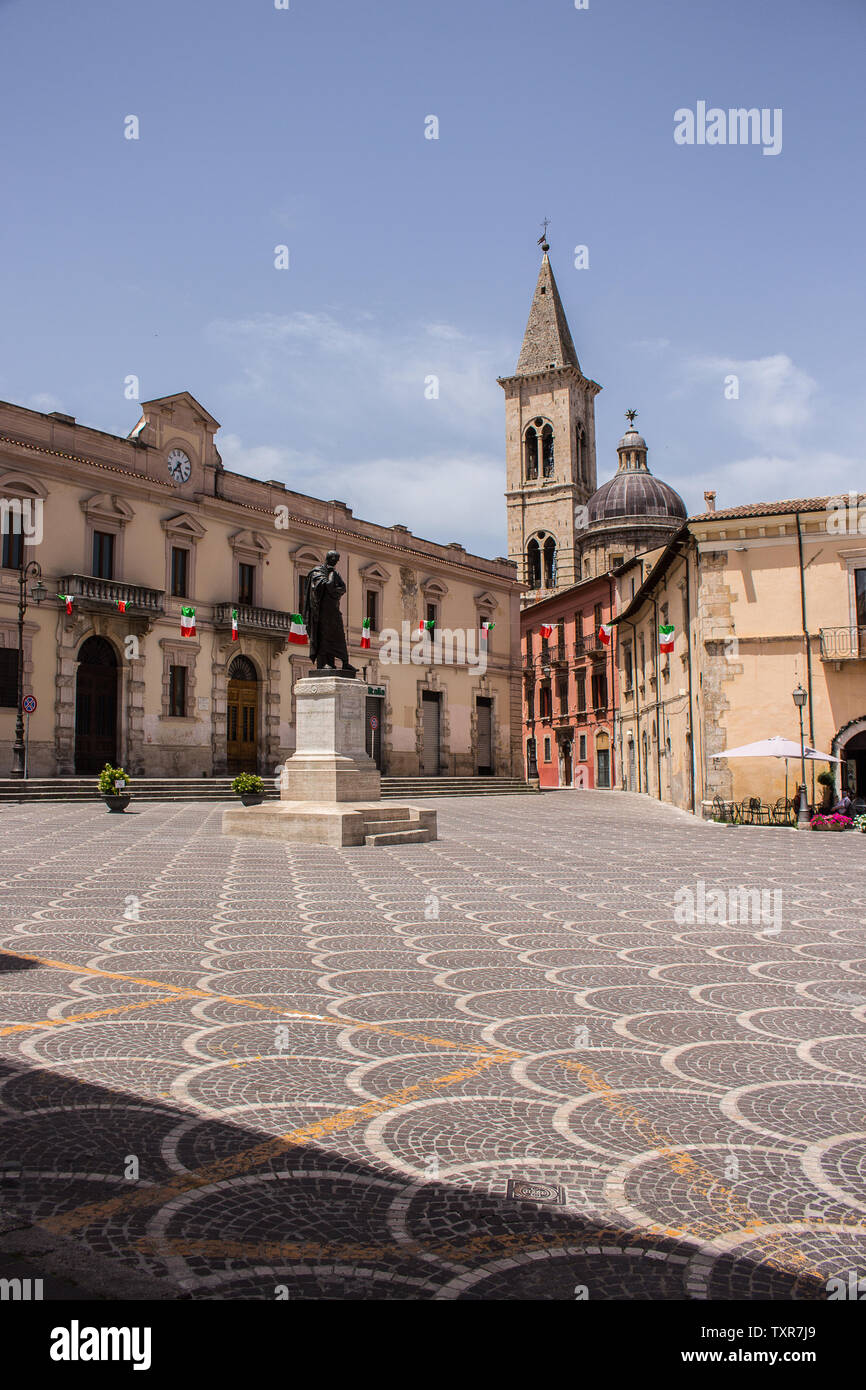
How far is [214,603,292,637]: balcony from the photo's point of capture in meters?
35.2

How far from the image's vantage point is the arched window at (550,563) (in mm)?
72562

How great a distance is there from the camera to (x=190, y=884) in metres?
10.4

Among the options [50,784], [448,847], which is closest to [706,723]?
[448,847]

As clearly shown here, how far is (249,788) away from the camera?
80.3 ft

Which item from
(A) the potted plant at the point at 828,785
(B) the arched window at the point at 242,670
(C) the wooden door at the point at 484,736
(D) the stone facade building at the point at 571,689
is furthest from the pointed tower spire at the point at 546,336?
(A) the potted plant at the point at 828,785

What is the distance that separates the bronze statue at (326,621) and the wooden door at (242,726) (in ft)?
60.0

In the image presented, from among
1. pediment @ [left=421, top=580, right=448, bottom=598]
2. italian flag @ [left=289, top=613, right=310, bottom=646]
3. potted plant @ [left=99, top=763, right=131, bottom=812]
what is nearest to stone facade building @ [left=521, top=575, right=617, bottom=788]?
pediment @ [left=421, top=580, right=448, bottom=598]

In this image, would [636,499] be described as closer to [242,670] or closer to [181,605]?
[242,670]

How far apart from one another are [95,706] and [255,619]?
7238 millimetres

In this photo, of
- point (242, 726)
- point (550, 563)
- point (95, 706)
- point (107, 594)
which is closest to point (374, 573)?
point (242, 726)

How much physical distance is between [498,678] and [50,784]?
26.4 metres

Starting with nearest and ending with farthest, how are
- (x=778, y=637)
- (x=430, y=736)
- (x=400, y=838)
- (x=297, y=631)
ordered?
(x=400, y=838) < (x=778, y=637) < (x=297, y=631) < (x=430, y=736)

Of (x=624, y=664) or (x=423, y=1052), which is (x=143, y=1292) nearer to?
(x=423, y=1052)

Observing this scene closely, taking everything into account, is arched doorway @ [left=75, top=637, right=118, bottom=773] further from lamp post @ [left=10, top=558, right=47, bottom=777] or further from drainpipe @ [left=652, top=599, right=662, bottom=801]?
drainpipe @ [left=652, top=599, right=662, bottom=801]
